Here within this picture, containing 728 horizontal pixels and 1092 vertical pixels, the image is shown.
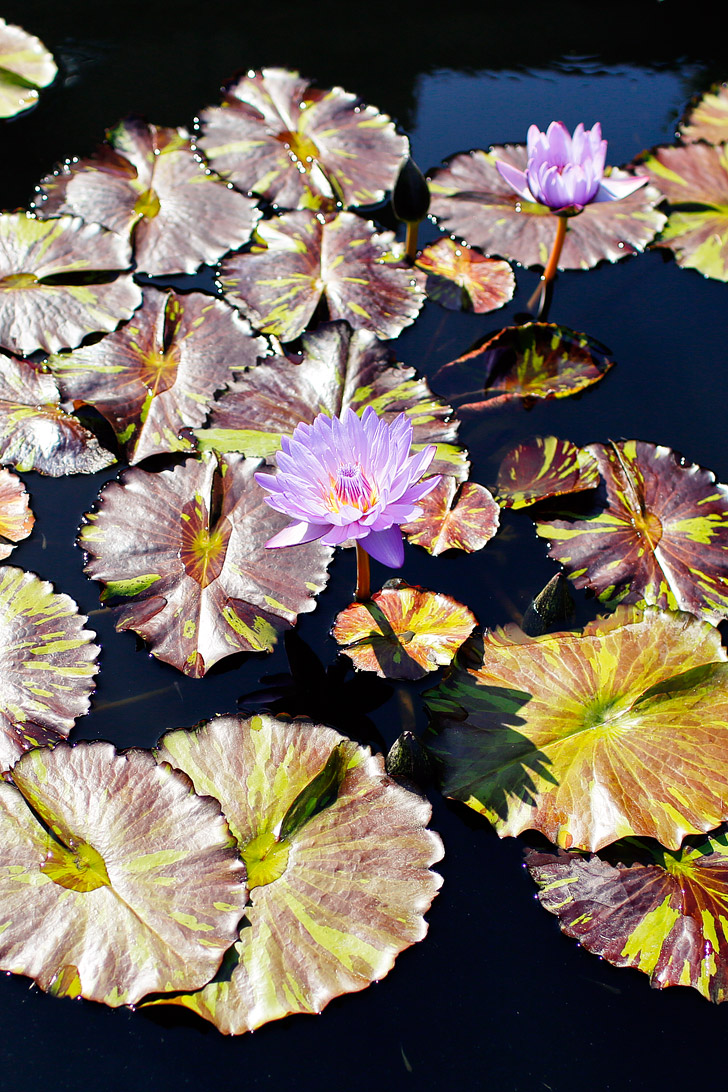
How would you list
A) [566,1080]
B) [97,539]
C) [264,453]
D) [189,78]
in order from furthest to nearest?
[189,78]
[264,453]
[97,539]
[566,1080]

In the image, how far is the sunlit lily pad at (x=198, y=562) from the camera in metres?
2.05

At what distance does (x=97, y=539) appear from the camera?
7.25ft

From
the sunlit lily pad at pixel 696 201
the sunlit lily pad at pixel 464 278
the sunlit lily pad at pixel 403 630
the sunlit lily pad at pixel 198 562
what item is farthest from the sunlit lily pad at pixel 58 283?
the sunlit lily pad at pixel 696 201

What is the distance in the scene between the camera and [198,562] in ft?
7.12

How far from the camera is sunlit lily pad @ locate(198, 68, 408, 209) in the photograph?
3281 millimetres

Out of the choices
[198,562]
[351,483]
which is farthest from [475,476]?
[198,562]

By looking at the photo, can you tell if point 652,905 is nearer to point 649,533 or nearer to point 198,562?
point 649,533

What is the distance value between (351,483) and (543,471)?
848 mm

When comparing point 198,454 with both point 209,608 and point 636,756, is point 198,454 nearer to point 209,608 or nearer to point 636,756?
point 209,608

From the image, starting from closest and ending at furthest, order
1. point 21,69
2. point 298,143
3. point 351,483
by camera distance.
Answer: point 351,483, point 298,143, point 21,69

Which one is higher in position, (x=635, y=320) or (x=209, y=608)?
(x=635, y=320)

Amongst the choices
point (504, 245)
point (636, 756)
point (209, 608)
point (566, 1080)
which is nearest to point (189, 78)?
point (504, 245)

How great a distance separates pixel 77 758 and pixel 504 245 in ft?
7.88

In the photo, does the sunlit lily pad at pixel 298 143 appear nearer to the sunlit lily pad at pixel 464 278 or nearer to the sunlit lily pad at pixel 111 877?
the sunlit lily pad at pixel 464 278
